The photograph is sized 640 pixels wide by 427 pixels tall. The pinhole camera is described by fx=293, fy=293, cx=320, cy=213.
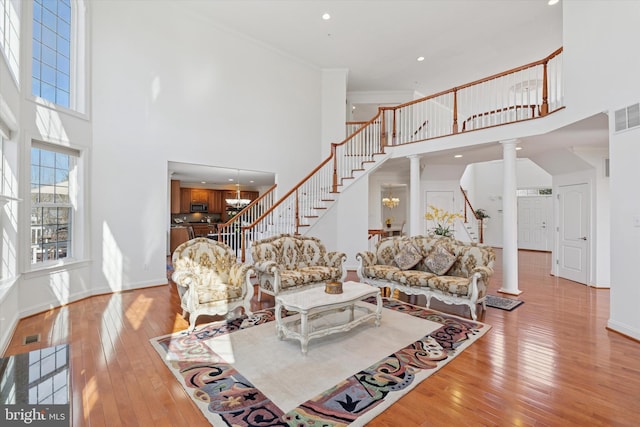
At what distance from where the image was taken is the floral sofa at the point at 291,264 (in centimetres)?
421

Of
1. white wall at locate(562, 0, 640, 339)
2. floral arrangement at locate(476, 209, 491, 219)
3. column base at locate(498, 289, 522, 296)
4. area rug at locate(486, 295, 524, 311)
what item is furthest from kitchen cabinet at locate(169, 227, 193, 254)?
floral arrangement at locate(476, 209, 491, 219)

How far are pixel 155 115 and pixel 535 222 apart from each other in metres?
11.7

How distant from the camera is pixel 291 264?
4.84 meters

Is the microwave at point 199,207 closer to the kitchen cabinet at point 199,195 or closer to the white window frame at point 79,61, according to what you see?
the kitchen cabinet at point 199,195

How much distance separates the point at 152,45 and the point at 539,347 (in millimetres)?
7314

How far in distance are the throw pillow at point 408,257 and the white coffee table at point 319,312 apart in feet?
4.58

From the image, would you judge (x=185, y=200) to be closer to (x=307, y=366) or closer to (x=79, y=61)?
(x=79, y=61)

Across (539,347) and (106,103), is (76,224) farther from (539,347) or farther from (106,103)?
(539,347)

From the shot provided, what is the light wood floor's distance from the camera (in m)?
1.99

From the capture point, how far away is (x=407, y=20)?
614 centimetres

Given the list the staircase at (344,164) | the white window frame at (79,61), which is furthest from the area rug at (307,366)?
the white window frame at (79,61)

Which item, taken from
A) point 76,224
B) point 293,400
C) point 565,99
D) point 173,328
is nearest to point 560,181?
point 565,99

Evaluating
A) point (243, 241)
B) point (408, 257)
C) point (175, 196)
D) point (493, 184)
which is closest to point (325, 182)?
point (243, 241)

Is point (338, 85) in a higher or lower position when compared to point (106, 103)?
higher
